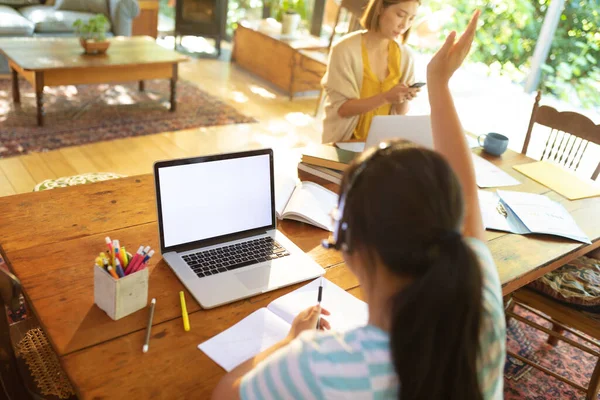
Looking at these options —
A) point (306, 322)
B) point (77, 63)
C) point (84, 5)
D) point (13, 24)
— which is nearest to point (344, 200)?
point (306, 322)

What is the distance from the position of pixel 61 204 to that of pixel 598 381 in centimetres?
182

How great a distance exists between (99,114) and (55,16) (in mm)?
1338

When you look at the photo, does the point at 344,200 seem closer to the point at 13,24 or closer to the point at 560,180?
the point at 560,180

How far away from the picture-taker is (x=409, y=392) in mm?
657

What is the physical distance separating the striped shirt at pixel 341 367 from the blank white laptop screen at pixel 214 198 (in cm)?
60

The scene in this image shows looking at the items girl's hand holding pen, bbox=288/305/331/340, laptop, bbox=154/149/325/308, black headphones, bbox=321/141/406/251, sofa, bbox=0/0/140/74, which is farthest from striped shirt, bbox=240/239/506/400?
sofa, bbox=0/0/140/74

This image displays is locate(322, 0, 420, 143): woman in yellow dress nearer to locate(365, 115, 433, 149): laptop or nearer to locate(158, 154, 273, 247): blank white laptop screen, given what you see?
locate(365, 115, 433, 149): laptop

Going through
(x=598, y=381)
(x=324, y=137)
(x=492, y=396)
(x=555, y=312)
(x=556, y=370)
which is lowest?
(x=556, y=370)

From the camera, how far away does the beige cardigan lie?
7.59ft

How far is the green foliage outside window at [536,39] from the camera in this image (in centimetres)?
509

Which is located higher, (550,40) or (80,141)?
(550,40)

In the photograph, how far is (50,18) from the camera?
15.4 ft

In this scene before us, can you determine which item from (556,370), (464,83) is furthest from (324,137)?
(464,83)

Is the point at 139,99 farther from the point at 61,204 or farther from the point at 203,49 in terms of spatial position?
the point at 61,204
